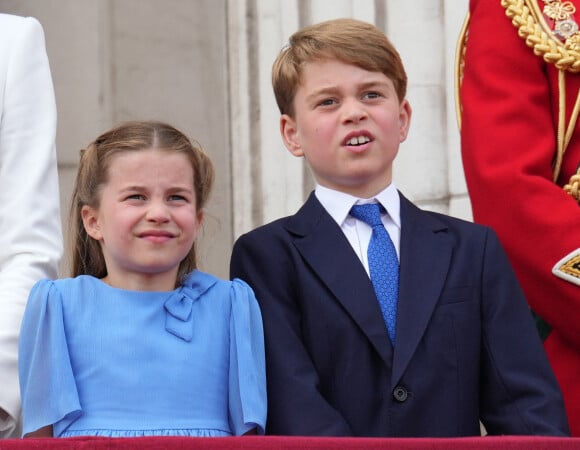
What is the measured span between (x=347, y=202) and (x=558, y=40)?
0.59 metres

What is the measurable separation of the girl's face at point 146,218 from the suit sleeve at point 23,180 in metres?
0.14

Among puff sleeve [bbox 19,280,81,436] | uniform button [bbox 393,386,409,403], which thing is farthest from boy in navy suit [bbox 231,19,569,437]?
puff sleeve [bbox 19,280,81,436]

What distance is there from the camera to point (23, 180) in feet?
10.1

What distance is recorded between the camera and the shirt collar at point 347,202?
309 cm

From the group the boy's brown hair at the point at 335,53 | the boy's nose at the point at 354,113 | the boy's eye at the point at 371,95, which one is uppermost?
the boy's brown hair at the point at 335,53

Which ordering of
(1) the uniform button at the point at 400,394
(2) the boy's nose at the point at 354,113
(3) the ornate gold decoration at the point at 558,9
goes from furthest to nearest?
(3) the ornate gold decoration at the point at 558,9
(2) the boy's nose at the point at 354,113
(1) the uniform button at the point at 400,394

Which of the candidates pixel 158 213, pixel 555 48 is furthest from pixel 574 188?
pixel 158 213

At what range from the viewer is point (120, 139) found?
9.83 ft

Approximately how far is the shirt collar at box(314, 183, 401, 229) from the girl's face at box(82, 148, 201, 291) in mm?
291

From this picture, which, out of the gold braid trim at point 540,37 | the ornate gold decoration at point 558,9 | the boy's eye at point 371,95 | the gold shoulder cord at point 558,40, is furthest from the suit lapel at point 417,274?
the ornate gold decoration at point 558,9

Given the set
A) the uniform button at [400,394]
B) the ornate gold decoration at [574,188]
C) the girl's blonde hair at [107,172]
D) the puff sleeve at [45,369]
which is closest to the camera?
the puff sleeve at [45,369]

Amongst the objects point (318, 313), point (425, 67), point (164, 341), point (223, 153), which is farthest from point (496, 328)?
point (223, 153)

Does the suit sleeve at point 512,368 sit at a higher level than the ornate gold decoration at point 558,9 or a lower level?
lower

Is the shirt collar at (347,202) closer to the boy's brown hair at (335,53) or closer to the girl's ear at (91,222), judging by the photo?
the boy's brown hair at (335,53)
